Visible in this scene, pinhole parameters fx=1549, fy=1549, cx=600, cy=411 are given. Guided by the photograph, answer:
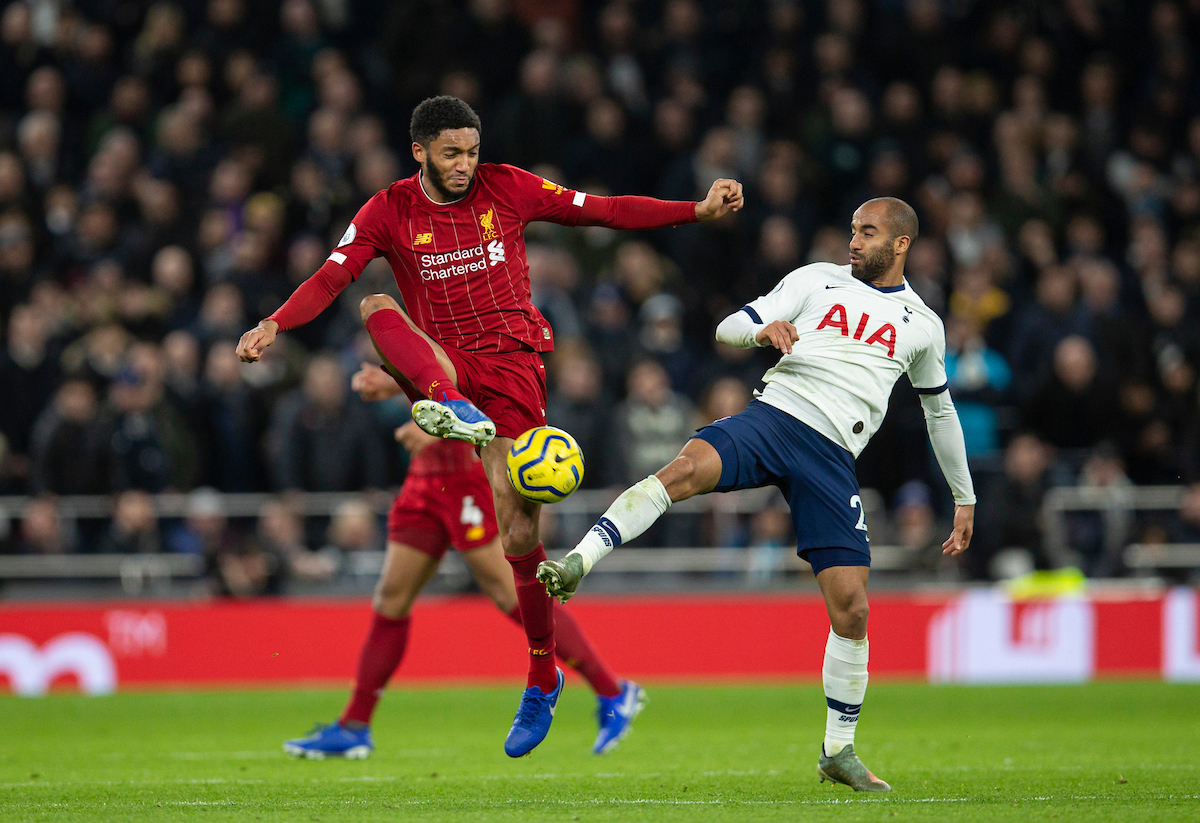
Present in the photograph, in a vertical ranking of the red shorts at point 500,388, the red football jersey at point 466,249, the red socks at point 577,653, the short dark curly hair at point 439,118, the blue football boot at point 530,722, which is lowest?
the blue football boot at point 530,722

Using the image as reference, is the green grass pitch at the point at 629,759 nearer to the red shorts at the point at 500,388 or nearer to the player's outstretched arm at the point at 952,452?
the player's outstretched arm at the point at 952,452

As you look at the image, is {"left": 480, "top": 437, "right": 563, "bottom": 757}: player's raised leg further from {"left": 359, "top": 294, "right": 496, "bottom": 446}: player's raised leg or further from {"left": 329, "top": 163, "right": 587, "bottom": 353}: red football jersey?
{"left": 329, "top": 163, "right": 587, "bottom": 353}: red football jersey

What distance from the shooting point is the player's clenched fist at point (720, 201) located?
22.4ft

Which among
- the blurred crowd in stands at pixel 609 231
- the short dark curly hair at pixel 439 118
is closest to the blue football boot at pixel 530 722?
the short dark curly hair at pixel 439 118

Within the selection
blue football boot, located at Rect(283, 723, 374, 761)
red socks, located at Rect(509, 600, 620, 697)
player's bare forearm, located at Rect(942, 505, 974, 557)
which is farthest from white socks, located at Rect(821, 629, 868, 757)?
blue football boot, located at Rect(283, 723, 374, 761)

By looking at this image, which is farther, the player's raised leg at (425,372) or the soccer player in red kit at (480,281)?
the soccer player in red kit at (480,281)

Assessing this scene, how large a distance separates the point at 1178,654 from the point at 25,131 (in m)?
12.0

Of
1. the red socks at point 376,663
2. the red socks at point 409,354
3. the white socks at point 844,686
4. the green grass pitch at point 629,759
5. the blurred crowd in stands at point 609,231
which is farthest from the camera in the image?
the blurred crowd in stands at point 609,231

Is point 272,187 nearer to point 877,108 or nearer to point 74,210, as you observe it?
point 74,210

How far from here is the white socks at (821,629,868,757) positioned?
6727 millimetres

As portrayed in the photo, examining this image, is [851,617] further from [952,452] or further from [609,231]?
[609,231]

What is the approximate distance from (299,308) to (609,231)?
8862 mm

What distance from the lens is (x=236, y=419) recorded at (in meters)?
13.5

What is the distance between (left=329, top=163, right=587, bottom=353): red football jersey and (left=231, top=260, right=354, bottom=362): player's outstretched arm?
84 millimetres
